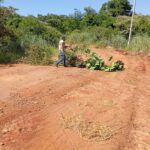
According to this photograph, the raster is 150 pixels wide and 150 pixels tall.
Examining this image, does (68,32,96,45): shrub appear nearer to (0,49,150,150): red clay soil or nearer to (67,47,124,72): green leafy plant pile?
(67,47,124,72): green leafy plant pile

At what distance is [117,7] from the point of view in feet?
172

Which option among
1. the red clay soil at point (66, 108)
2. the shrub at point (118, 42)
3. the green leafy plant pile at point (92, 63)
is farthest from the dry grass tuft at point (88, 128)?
the shrub at point (118, 42)

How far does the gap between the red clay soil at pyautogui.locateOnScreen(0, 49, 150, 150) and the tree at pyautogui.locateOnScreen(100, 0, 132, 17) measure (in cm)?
3839

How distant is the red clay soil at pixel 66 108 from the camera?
23.8 feet

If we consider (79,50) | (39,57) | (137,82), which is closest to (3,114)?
(137,82)

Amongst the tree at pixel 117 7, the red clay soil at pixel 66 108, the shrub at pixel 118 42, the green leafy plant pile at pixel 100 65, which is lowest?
the shrub at pixel 118 42

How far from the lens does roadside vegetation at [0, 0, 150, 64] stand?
770 inches

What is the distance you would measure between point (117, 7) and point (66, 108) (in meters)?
44.5

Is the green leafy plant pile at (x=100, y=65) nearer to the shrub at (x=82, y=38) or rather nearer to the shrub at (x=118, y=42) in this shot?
the shrub at (x=118, y=42)

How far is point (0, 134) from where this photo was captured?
7.27 m

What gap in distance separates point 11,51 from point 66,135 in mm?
13267

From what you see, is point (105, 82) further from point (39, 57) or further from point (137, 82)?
point (39, 57)

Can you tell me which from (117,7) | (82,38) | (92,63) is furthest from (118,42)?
(117,7)

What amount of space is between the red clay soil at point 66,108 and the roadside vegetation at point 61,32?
5.30 m
